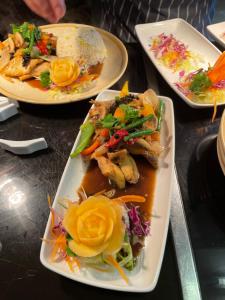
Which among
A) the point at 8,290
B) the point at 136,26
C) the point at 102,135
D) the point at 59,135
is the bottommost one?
the point at 8,290

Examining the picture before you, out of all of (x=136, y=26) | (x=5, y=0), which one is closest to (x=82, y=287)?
(x=136, y=26)

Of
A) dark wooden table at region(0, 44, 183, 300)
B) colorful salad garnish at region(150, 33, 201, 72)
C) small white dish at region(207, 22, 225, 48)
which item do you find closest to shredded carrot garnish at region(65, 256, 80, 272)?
dark wooden table at region(0, 44, 183, 300)

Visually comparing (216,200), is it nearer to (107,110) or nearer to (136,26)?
(107,110)

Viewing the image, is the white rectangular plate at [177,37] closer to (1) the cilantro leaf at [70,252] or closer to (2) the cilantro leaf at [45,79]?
(2) the cilantro leaf at [45,79]

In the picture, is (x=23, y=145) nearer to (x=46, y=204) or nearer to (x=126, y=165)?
(x=46, y=204)

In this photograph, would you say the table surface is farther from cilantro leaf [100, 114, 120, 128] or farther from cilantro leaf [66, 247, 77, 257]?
cilantro leaf [100, 114, 120, 128]

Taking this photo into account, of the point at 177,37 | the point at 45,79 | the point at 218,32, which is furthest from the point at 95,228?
the point at 218,32
